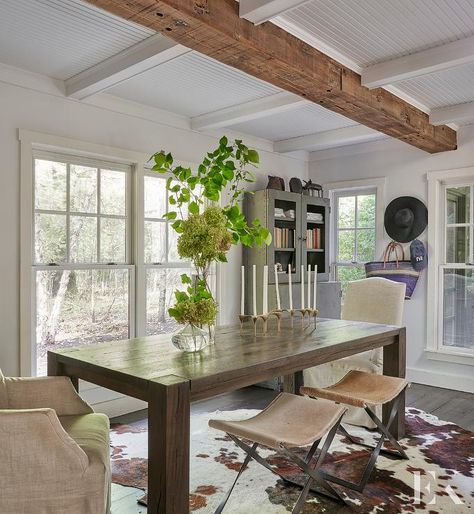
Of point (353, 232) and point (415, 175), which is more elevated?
point (415, 175)

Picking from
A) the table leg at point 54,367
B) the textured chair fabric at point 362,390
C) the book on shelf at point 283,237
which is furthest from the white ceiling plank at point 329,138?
the table leg at point 54,367

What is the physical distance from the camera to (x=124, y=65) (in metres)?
3.03

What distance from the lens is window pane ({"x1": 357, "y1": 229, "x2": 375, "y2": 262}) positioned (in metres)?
5.37

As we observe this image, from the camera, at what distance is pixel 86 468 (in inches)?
68.7

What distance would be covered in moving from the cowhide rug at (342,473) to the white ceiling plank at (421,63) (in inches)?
92.8

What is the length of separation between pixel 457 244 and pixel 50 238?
3703mm

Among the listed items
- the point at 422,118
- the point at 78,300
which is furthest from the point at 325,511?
the point at 422,118

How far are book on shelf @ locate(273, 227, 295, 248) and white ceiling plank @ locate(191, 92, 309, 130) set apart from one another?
48.2 inches

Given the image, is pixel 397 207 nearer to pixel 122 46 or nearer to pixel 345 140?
pixel 345 140

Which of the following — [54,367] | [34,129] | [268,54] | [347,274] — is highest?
[268,54]

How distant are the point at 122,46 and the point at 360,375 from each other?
2.50 metres

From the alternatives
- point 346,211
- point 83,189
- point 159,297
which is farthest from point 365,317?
point 83,189

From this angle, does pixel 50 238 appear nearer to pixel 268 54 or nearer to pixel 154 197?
pixel 154 197

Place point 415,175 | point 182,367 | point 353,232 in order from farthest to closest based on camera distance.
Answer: point 353,232, point 415,175, point 182,367
